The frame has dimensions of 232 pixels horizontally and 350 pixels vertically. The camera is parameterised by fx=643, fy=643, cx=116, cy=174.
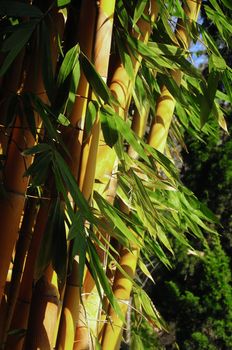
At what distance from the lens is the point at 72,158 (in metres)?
1.35

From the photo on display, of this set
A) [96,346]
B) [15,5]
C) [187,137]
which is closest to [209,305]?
[187,137]

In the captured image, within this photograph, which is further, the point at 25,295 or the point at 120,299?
the point at 120,299

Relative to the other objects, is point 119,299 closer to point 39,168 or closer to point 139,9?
point 39,168

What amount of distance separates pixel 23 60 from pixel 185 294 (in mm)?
5480

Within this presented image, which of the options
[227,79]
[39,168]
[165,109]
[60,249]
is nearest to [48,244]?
[60,249]

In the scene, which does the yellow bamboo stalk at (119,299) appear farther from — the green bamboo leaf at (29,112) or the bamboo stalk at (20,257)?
the green bamboo leaf at (29,112)

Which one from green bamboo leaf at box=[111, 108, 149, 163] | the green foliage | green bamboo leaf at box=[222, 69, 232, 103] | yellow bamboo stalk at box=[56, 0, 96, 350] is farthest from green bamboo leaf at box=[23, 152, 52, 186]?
the green foliage

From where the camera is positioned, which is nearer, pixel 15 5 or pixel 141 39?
pixel 15 5

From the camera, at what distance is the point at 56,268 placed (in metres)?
1.24

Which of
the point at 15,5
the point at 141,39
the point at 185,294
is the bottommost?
the point at 15,5

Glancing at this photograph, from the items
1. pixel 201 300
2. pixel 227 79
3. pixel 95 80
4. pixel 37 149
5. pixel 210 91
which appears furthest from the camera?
pixel 201 300

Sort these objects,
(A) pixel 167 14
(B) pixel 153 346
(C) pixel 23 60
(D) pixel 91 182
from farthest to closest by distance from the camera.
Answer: (B) pixel 153 346
(A) pixel 167 14
(C) pixel 23 60
(D) pixel 91 182

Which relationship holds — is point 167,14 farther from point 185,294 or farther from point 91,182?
point 185,294

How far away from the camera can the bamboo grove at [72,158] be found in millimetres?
1266
